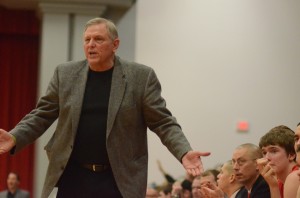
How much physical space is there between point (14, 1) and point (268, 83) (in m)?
3.63

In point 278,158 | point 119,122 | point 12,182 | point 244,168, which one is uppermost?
point 119,122

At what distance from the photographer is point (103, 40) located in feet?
10.5

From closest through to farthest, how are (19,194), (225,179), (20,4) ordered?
1. (225,179)
2. (19,194)
3. (20,4)

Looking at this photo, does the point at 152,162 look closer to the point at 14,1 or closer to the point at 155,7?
the point at 155,7

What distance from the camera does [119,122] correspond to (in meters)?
3.14

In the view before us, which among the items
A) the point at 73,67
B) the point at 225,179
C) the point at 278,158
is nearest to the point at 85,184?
the point at 73,67

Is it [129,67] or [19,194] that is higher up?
[129,67]

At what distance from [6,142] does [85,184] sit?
423 mm

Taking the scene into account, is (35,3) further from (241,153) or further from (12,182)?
(241,153)

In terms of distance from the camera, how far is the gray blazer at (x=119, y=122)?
311 cm

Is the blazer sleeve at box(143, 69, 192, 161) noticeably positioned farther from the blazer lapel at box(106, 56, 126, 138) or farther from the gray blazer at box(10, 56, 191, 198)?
the blazer lapel at box(106, 56, 126, 138)

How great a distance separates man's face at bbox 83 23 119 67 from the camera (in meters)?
3.18

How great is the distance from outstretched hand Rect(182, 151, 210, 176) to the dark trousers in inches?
14.3

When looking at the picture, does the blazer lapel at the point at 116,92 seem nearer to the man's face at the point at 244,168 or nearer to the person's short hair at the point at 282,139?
the person's short hair at the point at 282,139
